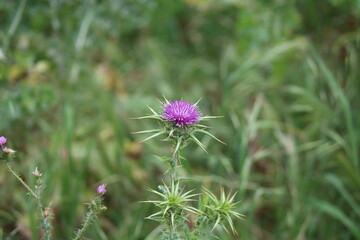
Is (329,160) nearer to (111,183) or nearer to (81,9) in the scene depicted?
(111,183)

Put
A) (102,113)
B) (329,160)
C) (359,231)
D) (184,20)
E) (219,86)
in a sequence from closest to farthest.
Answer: (359,231), (329,160), (102,113), (219,86), (184,20)

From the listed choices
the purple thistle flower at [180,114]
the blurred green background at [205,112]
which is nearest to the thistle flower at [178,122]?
the purple thistle flower at [180,114]

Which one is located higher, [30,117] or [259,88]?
[259,88]

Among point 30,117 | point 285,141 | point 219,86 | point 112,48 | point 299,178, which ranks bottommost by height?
point 299,178

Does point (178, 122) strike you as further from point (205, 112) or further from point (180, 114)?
point (205, 112)

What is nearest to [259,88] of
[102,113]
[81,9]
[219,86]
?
[219,86]

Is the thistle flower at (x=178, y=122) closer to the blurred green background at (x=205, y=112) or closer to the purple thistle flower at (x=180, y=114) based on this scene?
the purple thistle flower at (x=180, y=114)
